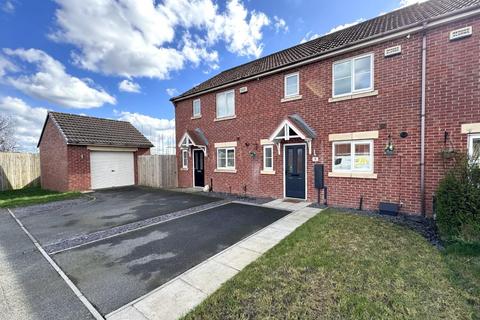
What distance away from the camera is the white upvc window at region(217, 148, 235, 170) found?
12425 millimetres

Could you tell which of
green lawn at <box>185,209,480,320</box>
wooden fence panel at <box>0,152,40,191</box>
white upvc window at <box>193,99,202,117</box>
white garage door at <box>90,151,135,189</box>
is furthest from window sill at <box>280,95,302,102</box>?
wooden fence panel at <box>0,152,40,191</box>

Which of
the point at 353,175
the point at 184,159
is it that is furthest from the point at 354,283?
the point at 184,159

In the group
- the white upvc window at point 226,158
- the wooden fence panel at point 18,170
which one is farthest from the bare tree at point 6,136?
the white upvc window at point 226,158

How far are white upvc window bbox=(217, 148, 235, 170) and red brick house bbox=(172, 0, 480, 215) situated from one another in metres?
0.34

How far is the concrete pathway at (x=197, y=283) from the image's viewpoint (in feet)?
9.78

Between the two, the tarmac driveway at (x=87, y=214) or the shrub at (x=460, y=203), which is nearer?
the shrub at (x=460, y=203)

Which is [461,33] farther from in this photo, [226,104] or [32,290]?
[32,290]

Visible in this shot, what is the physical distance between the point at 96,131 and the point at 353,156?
682 inches

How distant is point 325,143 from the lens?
883cm

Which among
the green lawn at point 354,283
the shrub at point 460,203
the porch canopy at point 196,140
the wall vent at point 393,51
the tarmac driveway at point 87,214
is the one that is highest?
the wall vent at point 393,51

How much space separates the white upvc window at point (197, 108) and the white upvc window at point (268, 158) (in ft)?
18.4

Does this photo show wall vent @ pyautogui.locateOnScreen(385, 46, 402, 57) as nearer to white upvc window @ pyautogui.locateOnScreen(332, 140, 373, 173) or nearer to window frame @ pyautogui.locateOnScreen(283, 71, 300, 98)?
white upvc window @ pyautogui.locateOnScreen(332, 140, 373, 173)

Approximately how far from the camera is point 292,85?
987 centimetres

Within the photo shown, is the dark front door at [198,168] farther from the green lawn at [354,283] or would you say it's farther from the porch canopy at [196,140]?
the green lawn at [354,283]
